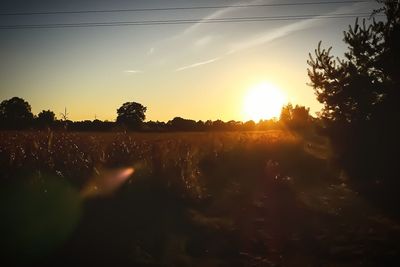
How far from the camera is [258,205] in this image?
43.1ft

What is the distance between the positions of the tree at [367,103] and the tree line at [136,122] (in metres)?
3.21

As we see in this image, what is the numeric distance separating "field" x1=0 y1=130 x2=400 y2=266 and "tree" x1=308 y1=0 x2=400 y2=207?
2726 mm

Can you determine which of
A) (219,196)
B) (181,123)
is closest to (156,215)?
(219,196)

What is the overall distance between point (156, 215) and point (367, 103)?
44.7 ft

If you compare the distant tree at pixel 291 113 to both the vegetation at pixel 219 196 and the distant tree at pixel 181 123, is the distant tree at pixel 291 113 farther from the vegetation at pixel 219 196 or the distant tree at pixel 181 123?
the vegetation at pixel 219 196

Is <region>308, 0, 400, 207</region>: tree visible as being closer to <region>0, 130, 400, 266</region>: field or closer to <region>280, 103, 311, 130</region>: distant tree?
<region>0, 130, 400, 266</region>: field

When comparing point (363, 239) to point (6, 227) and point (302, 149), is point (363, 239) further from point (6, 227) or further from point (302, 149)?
point (302, 149)

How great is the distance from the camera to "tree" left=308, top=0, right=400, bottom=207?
17.7 metres

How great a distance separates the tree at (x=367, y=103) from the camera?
58.2 ft

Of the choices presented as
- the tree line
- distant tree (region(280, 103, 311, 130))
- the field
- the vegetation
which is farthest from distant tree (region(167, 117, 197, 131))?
the field

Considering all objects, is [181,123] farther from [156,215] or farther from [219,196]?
[156,215]

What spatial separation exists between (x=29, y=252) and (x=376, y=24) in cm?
1826

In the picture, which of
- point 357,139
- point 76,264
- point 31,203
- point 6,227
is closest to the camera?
point 76,264

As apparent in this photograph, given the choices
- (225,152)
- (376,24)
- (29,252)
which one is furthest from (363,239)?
(225,152)
